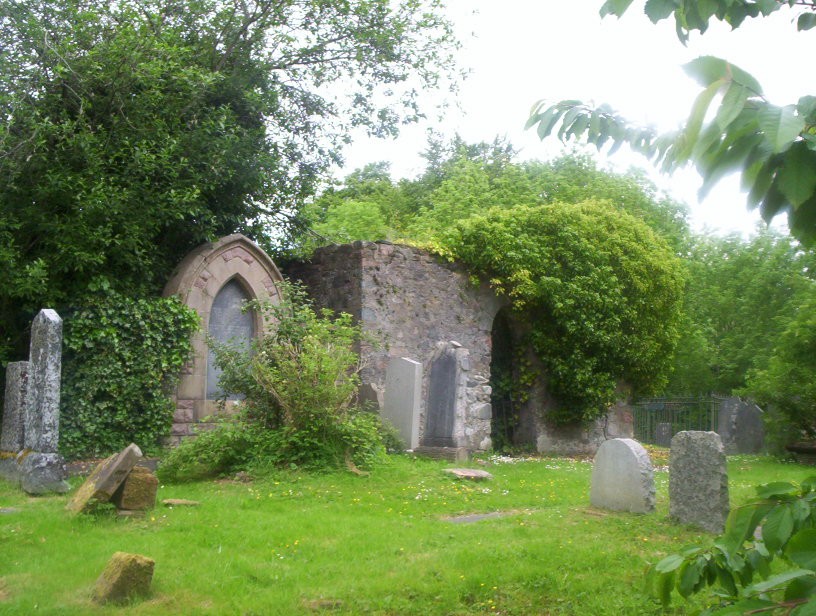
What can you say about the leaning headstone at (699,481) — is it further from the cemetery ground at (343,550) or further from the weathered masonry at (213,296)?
the weathered masonry at (213,296)

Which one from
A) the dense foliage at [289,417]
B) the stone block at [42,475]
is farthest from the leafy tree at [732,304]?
the stone block at [42,475]

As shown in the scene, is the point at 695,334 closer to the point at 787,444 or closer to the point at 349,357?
the point at 787,444

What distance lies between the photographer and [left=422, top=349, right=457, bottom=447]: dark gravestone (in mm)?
11992

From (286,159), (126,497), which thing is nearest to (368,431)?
(126,497)

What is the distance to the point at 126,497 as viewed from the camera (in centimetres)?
724

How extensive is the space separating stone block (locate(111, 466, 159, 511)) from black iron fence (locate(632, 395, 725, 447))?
52.7 ft

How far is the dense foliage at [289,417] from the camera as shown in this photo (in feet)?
31.8

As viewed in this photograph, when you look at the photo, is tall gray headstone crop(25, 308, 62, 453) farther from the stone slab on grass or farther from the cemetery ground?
the stone slab on grass

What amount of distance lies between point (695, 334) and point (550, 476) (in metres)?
16.1

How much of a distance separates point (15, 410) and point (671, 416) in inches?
684

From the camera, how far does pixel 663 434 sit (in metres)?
20.8

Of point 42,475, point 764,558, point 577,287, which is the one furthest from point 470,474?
point 764,558

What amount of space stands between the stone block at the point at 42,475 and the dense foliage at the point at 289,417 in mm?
1216

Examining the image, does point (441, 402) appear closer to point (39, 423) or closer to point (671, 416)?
point (39, 423)
